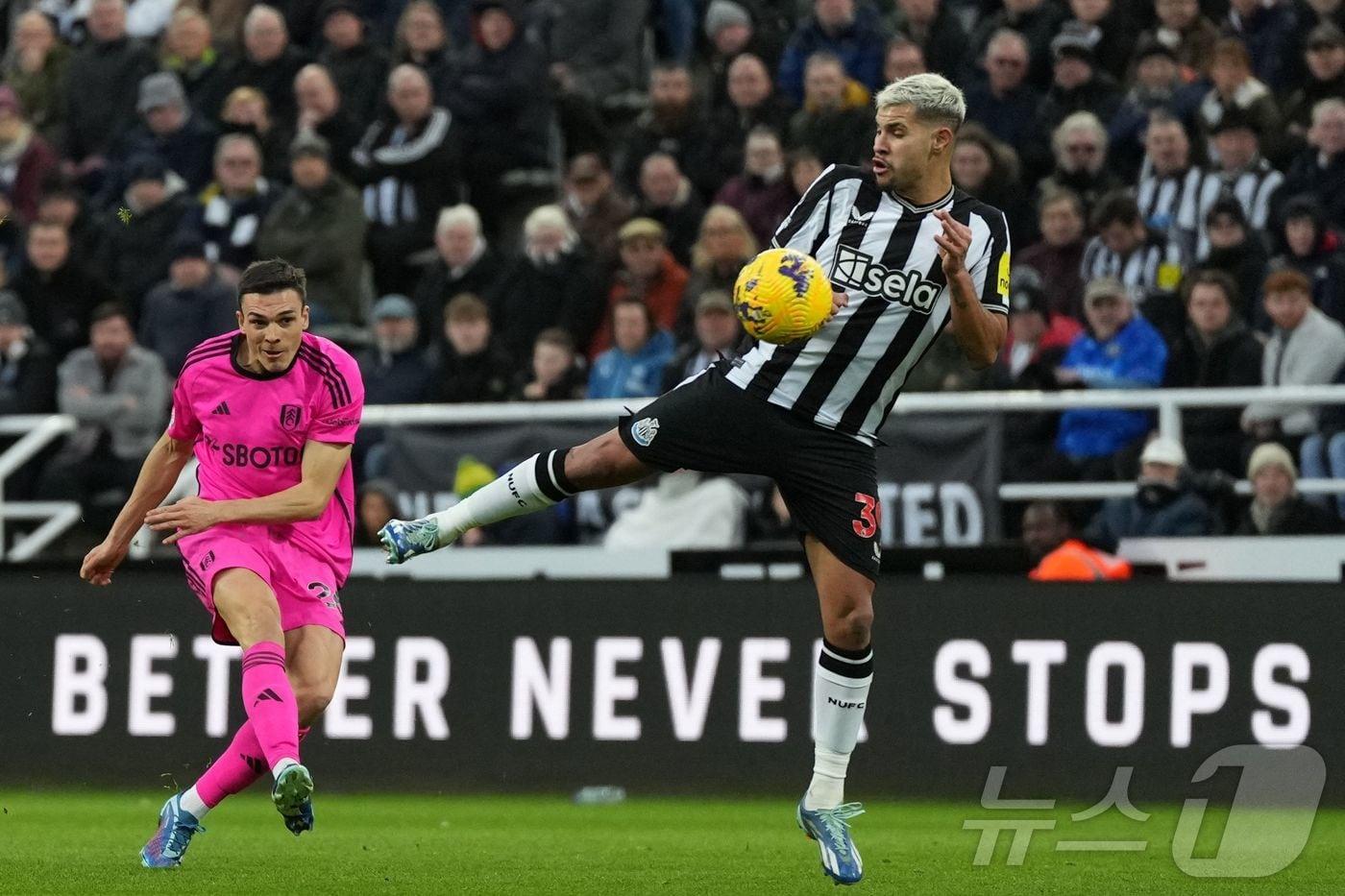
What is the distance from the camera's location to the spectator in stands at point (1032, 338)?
15.2 m

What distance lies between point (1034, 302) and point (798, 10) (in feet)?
16.2

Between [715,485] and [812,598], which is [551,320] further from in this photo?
[812,598]

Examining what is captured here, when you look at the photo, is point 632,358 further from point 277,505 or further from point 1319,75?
point 277,505

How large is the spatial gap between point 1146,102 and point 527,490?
8435 millimetres

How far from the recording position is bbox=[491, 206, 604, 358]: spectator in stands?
1684cm

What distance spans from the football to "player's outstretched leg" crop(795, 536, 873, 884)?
927 mm

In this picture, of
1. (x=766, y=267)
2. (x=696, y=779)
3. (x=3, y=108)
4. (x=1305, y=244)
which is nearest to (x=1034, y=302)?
(x=1305, y=244)

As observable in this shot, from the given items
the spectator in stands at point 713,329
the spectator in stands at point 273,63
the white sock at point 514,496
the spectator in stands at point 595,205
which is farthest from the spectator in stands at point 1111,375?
the spectator in stands at point 273,63

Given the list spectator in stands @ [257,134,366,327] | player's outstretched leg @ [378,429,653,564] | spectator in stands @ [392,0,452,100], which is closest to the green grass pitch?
player's outstretched leg @ [378,429,653,564]

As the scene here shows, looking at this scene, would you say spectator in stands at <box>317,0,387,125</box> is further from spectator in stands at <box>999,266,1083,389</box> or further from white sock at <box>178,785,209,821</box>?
white sock at <box>178,785,209,821</box>

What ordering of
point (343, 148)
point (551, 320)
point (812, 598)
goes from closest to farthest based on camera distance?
point (812, 598) < point (551, 320) < point (343, 148)

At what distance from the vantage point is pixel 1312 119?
16.0 m

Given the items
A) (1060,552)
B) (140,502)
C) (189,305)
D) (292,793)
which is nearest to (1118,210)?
(1060,552)

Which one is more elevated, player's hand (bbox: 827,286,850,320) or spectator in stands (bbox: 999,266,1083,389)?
player's hand (bbox: 827,286,850,320)
